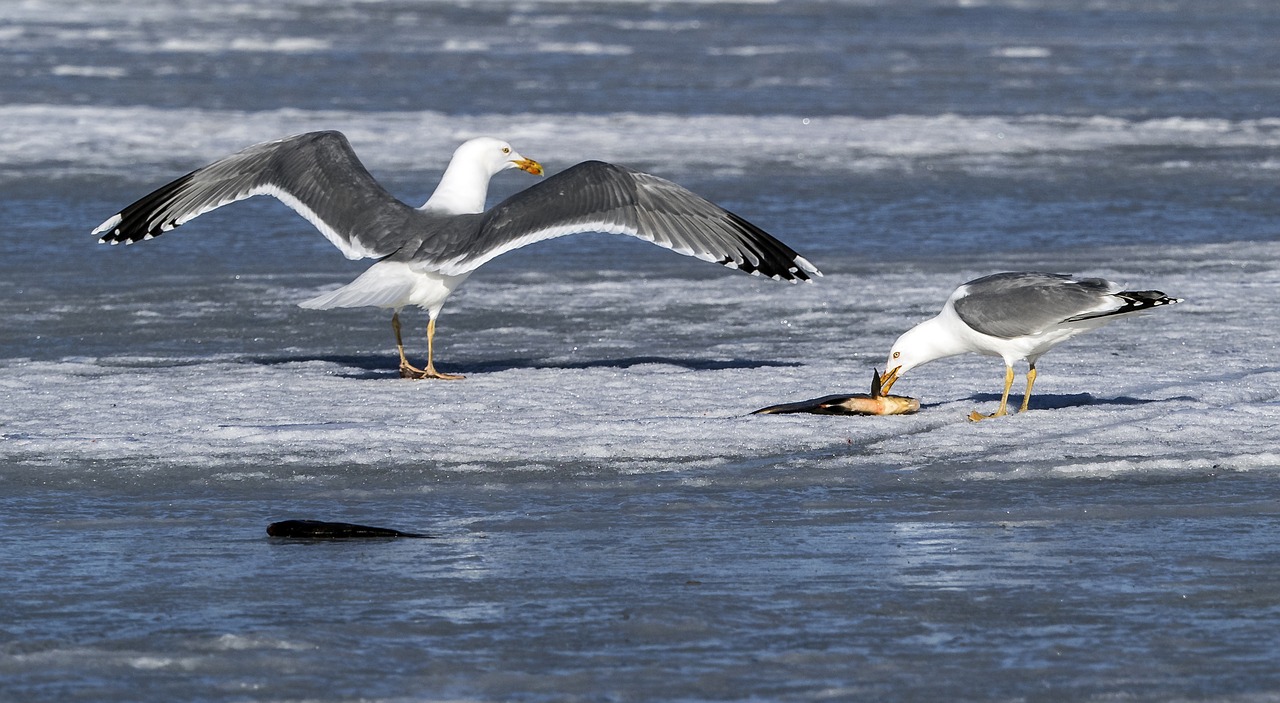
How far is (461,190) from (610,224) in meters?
1.08

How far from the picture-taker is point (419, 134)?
18.8m

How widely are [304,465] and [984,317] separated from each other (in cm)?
280

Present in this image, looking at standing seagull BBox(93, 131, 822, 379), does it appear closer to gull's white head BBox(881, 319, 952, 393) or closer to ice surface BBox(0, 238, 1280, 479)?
ice surface BBox(0, 238, 1280, 479)

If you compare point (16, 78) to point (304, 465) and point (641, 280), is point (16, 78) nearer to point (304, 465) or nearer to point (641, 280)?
point (641, 280)

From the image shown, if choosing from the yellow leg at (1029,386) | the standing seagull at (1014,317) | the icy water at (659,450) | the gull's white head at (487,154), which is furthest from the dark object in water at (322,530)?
the gull's white head at (487,154)

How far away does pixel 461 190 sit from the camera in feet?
29.6

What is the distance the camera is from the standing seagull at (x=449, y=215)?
8.18 metres

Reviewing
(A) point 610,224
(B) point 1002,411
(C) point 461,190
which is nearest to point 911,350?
(B) point 1002,411

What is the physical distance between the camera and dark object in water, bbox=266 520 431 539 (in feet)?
18.5

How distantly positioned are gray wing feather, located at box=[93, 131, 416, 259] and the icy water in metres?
0.65

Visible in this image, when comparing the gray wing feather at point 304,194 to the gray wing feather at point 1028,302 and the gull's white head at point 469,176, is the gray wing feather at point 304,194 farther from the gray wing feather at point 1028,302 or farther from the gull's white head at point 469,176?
the gray wing feather at point 1028,302

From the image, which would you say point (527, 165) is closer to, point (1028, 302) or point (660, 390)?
point (660, 390)

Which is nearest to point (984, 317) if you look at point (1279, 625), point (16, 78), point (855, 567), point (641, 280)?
point (855, 567)

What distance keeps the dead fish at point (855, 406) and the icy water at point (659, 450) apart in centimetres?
8
